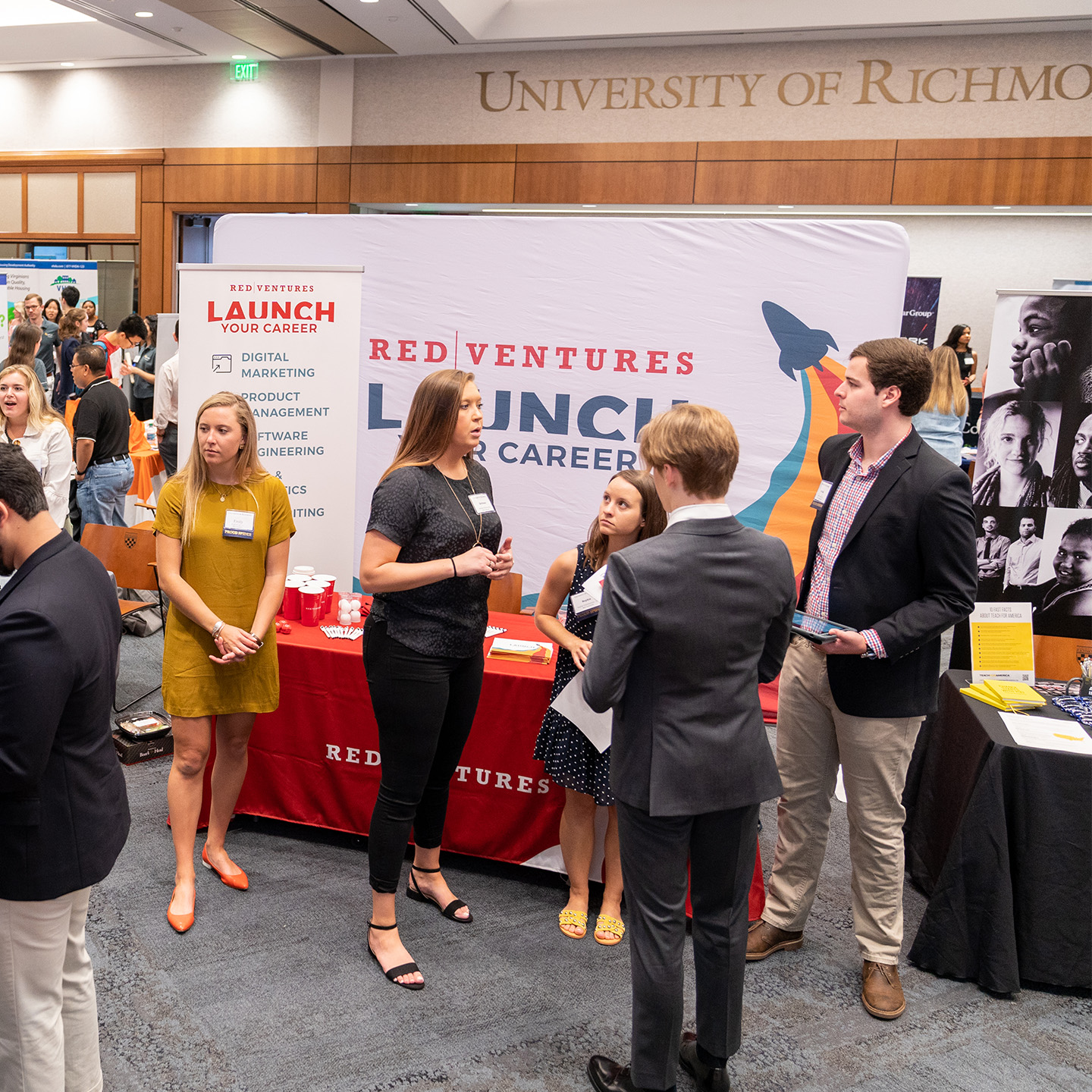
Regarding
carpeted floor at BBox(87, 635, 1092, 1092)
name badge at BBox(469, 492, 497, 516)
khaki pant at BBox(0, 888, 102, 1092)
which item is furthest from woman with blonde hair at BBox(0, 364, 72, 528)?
khaki pant at BBox(0, 888, 102, 1092)

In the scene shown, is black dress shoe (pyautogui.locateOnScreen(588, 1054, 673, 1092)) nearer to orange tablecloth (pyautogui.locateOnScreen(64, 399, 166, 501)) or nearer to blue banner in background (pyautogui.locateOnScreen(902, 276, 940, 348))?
orange tablecloth (pyautogui.locateOnScreen(64, 399, 166, 501))

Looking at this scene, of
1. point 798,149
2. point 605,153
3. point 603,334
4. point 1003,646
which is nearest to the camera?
point 1003,646

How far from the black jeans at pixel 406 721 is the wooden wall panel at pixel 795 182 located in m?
6.63

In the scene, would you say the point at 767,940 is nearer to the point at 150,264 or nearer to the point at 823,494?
the point at 823,494

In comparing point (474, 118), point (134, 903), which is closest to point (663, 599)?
point (134, 903)

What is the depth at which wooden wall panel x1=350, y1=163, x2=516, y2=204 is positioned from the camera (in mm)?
8562

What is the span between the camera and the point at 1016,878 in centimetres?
241

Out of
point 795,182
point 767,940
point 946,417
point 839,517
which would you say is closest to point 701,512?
point 839,517

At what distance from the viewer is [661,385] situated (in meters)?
4.05

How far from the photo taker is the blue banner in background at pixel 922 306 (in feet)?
25.9

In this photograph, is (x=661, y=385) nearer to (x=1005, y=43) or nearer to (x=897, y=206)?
(x=897, y=206)

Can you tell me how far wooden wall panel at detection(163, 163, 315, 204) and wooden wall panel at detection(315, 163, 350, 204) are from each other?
86 millimetres

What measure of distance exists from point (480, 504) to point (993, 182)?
679 centimetres

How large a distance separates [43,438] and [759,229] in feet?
10.4
